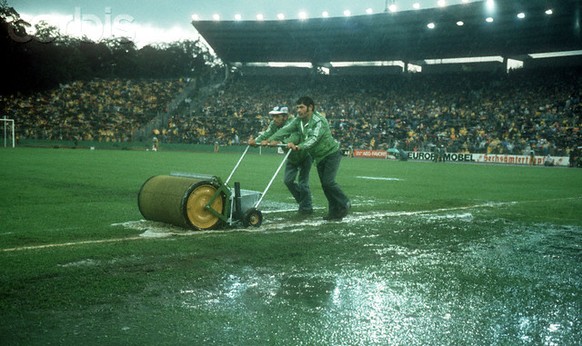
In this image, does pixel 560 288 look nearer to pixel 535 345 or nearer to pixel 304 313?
pixel 535 345

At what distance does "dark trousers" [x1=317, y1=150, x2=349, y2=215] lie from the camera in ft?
27.2

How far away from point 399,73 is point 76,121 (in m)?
31.4

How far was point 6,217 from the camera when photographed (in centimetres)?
768

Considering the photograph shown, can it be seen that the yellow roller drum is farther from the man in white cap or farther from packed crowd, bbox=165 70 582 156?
packed crowd, bbox=165 70 582 156

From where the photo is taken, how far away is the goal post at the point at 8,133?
41.3 meters

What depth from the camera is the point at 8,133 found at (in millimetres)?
43906

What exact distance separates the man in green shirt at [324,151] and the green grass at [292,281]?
0.42 m

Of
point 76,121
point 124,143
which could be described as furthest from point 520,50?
point 76,121

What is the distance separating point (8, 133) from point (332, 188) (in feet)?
142

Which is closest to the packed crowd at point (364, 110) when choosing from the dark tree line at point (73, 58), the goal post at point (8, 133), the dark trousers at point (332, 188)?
the goal post at point (8, 133)

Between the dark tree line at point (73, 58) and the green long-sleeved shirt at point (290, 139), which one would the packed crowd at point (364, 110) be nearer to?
the dark tree line at point (73, 58)

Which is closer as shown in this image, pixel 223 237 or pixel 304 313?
pixel 304 313

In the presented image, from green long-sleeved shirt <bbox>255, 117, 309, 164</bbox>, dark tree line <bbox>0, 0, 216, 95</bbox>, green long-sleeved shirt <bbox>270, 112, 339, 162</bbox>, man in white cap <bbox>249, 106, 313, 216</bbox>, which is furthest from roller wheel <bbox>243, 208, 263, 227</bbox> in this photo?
dark tree line <bbox>0, 0, 216, 95</bbox>

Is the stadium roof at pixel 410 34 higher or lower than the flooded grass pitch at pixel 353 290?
higher
